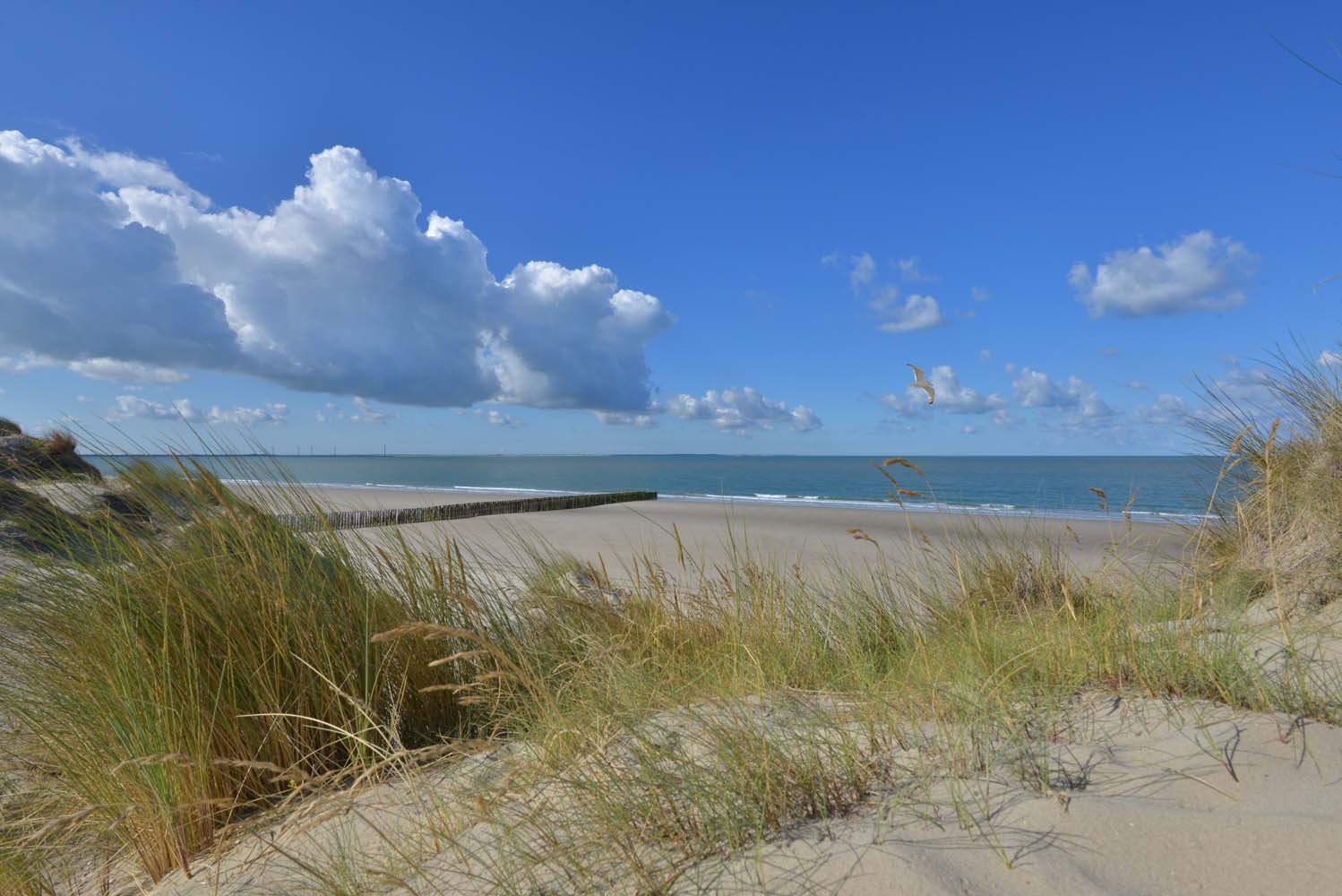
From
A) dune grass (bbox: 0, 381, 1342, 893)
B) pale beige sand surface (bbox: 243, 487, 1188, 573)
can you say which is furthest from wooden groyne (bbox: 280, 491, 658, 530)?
dune grass (bbox: 0, 381, 1342, 893)

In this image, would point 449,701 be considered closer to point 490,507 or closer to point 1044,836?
point 1044,836

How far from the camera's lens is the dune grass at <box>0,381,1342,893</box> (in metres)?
1.66

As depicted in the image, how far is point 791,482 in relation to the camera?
143 feet

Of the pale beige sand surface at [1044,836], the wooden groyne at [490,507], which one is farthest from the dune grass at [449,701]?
the wooden groyne at [490,507]

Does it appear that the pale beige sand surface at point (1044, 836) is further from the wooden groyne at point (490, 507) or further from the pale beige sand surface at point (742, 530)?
the wooden groyne at point (490, 507)

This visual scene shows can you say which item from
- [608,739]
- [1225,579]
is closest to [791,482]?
[1225,579]

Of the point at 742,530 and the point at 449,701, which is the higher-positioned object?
the point at 449,701

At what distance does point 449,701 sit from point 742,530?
35.8ft

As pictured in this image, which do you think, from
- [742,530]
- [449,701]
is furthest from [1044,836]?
[742,530]

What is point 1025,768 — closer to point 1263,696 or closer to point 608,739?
point 1263,696

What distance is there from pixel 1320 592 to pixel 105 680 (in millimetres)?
5416

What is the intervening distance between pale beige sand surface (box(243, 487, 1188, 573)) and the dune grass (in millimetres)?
4676

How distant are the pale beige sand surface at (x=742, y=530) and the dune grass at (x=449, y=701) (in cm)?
468

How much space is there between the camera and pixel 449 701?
8.94ft
